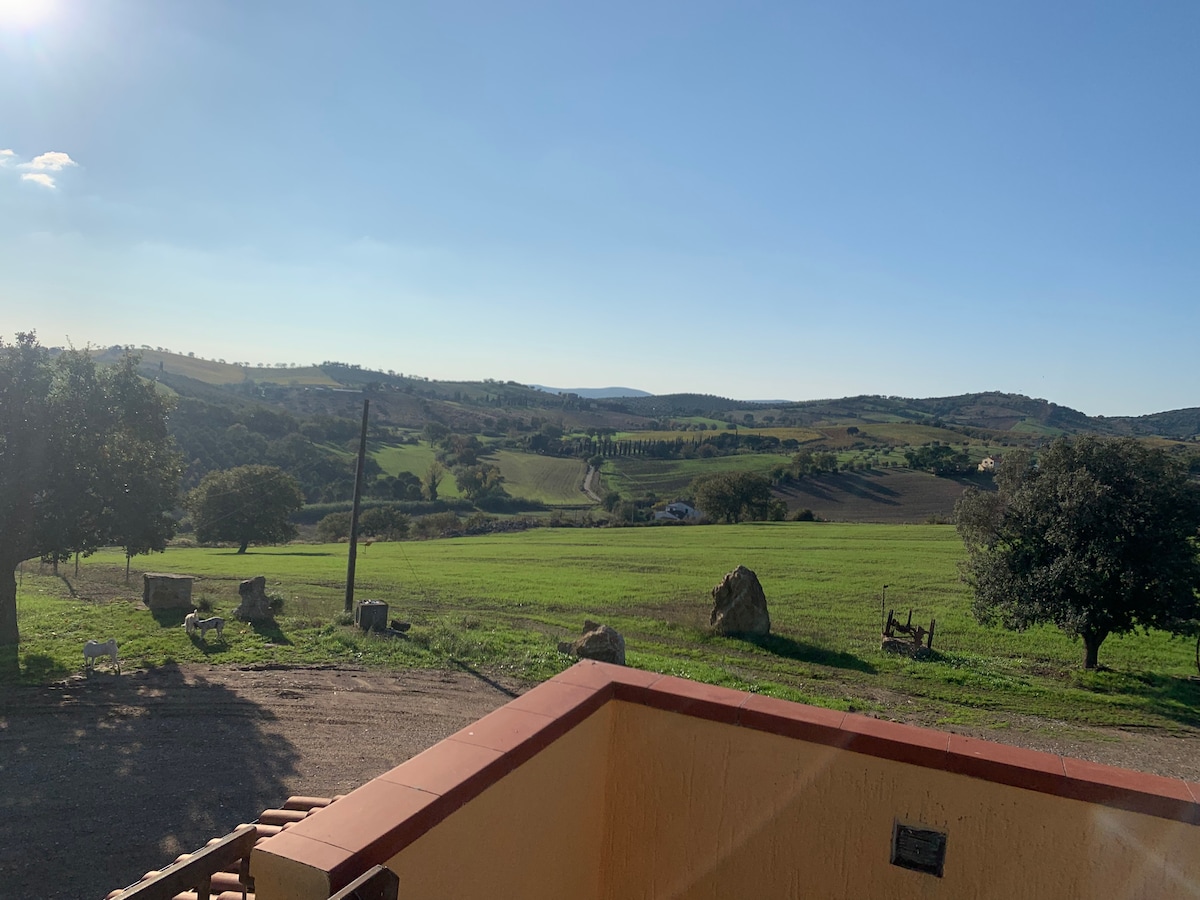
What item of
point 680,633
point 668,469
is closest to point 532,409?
point 668,469

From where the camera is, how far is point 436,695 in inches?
560

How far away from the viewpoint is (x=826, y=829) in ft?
11.8

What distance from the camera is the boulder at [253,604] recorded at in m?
19.5

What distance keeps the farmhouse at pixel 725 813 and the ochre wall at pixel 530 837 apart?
0.4 inches

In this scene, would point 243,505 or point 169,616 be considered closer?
point 169,616

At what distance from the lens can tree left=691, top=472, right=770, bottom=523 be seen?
66.2 m

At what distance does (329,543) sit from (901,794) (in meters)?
59.8

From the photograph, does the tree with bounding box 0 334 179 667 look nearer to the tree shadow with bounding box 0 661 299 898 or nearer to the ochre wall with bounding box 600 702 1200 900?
the tree shadow with bounding box 0 661 299 898

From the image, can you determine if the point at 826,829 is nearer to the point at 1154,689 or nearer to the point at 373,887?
the point at 373,887

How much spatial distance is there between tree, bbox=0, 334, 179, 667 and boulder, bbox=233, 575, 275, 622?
102 inches

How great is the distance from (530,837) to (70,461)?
17.1m

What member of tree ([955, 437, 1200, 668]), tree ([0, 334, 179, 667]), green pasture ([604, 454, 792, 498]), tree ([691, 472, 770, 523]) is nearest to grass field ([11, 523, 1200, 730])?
tree ([955, 437, 1200, 668])

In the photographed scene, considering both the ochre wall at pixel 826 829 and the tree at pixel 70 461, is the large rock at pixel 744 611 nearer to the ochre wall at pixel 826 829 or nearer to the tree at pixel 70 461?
the tree at pixel 70 461

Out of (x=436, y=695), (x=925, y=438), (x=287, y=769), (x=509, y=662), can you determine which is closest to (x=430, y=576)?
(x=509, y=662)
